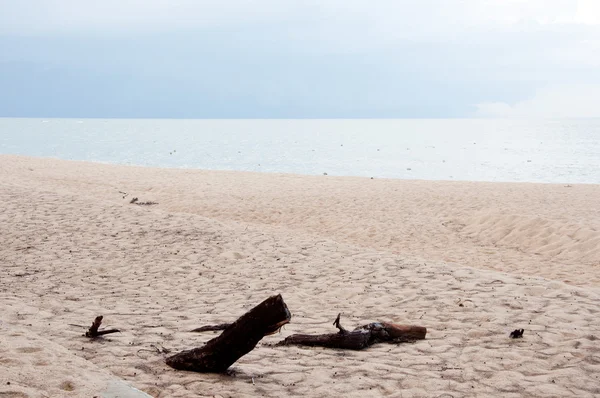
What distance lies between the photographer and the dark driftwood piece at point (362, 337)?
5.70 metres

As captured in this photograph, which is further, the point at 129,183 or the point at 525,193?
the point at 129,183

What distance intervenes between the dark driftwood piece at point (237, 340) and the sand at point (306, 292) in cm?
11

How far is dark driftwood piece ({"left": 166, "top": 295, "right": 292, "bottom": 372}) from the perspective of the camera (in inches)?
175

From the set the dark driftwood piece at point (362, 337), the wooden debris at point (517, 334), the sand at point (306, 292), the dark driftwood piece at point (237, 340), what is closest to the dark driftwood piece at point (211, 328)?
the sand at point (306, 292)

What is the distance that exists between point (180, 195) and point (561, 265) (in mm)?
12991

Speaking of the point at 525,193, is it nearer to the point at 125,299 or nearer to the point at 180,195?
the point at 180,195

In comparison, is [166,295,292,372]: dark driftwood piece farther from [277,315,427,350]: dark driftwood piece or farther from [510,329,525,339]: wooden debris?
[510,329,525,339]: wooden debris

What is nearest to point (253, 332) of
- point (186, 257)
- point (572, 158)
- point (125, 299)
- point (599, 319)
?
point (125, 299)

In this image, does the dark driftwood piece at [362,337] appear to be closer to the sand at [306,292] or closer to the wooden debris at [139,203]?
the sand at [306,292]

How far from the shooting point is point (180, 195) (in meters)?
20.3

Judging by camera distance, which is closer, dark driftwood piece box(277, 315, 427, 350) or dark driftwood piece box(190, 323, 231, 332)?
dark driftwood piece box(277, 315, 427, 350)

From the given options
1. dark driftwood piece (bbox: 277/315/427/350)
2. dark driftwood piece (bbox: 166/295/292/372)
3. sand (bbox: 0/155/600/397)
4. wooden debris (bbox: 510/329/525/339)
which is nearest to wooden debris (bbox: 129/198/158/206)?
sand (bbox: 0/155/600/397)

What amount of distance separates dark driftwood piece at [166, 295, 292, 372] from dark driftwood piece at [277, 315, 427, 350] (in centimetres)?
115

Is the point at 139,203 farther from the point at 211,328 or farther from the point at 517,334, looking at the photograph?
the point at 517,334
